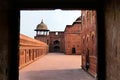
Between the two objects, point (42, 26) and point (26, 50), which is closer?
point (26, 50)

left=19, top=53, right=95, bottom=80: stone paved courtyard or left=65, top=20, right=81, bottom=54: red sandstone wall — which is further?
left=65, top=20, right=81, bottom=54: red sandstone wall

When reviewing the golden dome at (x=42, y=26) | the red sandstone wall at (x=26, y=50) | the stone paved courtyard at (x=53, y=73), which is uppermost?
the golden dome at (x=42, y=26)

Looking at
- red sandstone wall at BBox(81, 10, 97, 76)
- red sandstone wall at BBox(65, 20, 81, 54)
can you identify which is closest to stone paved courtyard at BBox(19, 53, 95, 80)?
red sandstone wall at BBox(81, 10, 97, 76)

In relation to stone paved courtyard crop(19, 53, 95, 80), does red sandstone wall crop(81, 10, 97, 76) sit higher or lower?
higher

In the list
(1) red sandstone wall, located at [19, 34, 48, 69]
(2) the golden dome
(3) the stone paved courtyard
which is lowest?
(3) the stone paved courtyard

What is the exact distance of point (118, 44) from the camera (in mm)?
5613

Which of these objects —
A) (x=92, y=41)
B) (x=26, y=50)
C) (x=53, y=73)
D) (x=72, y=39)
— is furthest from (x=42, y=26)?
(x=92, y=41)

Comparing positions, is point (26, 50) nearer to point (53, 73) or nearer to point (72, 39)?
point (53, 73)

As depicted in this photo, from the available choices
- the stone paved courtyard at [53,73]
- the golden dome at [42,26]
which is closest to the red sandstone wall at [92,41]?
the stone paved courtyard at [53,73]

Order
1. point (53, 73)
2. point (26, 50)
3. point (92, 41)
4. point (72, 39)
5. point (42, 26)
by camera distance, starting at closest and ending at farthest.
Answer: point (92, 41) → point (53, 73) → point (26, 50) → point (72, 39) → point (42, 26)

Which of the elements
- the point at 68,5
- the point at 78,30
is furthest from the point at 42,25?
the point at 68,5

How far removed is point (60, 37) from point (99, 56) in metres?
56.3

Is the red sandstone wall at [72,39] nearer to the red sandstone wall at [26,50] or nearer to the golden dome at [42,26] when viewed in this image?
the golden dome at [42,26]

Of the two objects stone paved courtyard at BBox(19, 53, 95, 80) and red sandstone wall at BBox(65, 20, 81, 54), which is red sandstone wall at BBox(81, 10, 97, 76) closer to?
stone paved courtyard at BBox(19, 53, 95, 80)
